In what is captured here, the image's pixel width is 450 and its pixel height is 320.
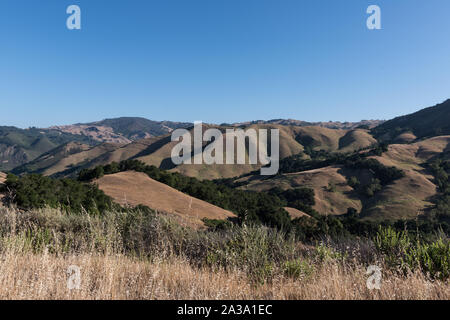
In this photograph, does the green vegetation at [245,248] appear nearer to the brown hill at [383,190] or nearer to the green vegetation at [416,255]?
the green vegetation at [416,255]

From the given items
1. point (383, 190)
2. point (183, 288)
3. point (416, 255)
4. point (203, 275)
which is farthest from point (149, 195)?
point (383, 190)

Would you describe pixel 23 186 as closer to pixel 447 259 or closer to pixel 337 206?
pixel 447 259

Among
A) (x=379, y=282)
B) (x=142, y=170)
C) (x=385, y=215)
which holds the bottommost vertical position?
(x=385, y=215)

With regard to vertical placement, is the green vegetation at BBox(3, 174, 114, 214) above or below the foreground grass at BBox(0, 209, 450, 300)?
above

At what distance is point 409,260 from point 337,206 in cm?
8128

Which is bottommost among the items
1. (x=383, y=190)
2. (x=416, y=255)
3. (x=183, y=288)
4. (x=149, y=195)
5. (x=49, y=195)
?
(x=183, y=288)

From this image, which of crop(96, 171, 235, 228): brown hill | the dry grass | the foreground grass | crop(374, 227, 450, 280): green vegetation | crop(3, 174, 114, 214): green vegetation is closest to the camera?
the dry grass

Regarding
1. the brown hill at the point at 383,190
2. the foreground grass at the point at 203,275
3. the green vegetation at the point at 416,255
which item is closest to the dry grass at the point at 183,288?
the foreground grass at the point at 203,275

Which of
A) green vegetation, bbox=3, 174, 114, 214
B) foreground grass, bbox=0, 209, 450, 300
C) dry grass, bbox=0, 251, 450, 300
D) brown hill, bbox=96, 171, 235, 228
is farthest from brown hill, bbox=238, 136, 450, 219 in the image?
dry grass, bbox=0, 251, 450, 300

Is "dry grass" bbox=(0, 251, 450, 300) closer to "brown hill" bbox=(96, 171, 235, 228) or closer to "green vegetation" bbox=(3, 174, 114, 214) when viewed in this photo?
"green vegetation" bbox=(3, 174, 114, 214)

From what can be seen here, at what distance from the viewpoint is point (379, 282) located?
400 centimetres

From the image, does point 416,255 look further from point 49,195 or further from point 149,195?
point 149,195
